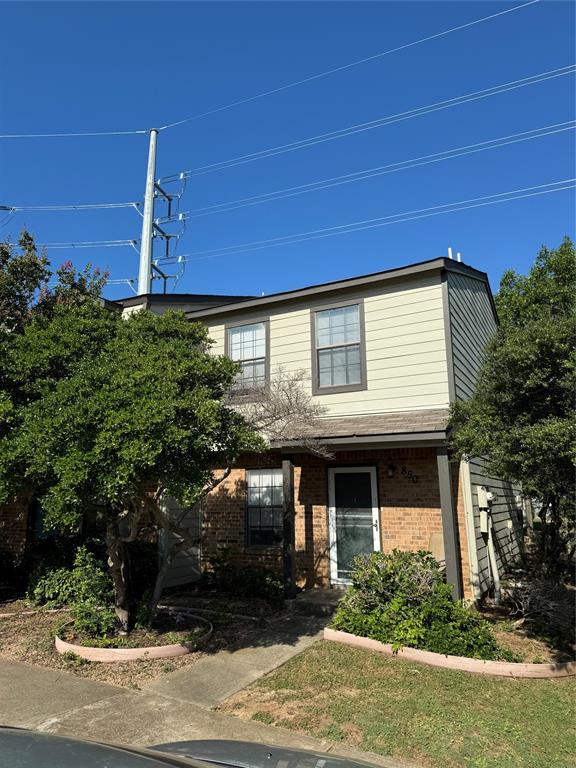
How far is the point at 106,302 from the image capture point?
37.7 ft

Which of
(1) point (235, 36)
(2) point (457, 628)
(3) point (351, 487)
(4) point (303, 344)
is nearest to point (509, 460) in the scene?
(2) point (457, 628)

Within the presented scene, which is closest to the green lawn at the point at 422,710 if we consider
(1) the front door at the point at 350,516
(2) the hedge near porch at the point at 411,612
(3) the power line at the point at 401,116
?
(2) the hedge near porch at the point at 411,612

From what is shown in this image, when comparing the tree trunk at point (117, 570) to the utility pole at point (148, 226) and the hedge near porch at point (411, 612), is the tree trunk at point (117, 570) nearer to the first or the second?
the hedge near porch at point (411, 612)

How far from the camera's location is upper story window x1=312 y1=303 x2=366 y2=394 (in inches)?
382

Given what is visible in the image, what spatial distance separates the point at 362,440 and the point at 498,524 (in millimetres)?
4504

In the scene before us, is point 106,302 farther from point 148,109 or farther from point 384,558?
point 384,558

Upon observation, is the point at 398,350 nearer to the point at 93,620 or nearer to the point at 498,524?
the point at 498,524

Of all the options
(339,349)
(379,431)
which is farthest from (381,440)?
(339,349)

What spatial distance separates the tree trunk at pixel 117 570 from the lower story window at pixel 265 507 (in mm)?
3581

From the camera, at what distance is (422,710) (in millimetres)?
4699

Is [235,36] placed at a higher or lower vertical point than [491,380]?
higher

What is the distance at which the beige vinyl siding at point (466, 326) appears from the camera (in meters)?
9.24

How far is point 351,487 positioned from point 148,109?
12321mm

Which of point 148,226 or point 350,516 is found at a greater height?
point 148,226
